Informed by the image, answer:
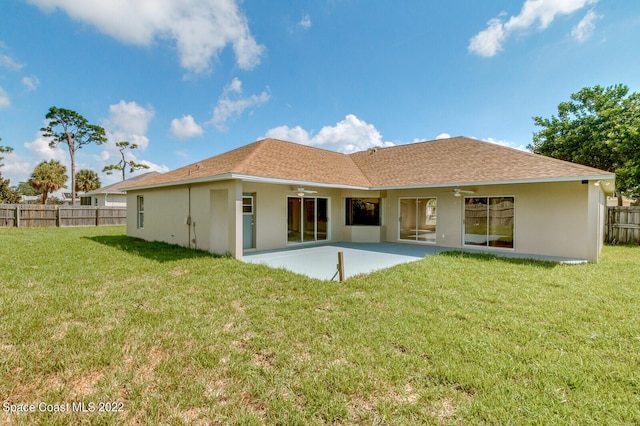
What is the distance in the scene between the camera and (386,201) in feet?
46.6

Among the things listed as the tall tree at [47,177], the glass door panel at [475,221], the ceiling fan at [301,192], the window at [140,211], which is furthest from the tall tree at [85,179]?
the glass door panel at [475,221]

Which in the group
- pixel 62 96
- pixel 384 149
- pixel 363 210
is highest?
pixel 62 96

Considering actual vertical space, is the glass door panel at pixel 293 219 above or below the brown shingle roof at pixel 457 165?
below

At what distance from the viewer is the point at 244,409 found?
8.68 feet

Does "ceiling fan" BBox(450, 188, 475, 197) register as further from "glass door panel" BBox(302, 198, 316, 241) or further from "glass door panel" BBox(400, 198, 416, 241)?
"glass door panel" BBox(302, 198, 316, 241)

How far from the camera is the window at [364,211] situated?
14102 millimetres

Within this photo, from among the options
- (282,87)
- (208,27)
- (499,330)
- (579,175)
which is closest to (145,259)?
(208,27)

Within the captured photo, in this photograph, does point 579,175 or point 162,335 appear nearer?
point 162,335

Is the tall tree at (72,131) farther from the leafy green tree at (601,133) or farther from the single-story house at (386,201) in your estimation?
the leafy green tree at (601,133)

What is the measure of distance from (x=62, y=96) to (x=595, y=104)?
45.7m

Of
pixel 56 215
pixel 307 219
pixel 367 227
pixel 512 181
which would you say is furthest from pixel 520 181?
pixel 56 215

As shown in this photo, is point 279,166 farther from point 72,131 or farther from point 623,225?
point 72,131

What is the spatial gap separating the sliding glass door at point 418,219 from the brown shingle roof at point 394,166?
136 cm

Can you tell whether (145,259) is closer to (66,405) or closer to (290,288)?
(290,288)
